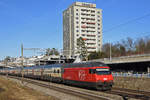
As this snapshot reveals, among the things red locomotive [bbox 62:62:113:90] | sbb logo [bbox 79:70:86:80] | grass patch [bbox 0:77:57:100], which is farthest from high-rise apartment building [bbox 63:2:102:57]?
grass patch [bbox 0:77:57:100]

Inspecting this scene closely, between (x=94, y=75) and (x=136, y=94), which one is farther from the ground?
(x=94, y=75)

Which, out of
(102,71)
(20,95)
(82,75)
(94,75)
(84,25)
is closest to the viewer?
(20,95)

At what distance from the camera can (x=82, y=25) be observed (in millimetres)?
127000

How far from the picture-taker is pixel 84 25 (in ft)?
416

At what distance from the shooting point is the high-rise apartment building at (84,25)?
413 feet

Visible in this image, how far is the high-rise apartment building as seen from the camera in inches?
4958

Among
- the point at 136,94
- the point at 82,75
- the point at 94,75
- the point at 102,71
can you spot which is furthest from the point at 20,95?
the point at 136,94

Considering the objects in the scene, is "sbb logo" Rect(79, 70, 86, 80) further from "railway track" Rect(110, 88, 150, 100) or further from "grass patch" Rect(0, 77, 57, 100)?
"grass patch" Rect(0, 77, 57, 100)

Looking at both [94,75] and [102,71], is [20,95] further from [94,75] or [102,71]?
[102,71]

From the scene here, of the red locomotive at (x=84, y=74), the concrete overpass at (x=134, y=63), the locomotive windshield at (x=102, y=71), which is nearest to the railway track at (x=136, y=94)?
the red locomotive at (x=84, y=74)

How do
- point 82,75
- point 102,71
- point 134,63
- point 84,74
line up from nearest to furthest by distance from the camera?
point 102,71, point 84,74, point 82,75, point 134,63

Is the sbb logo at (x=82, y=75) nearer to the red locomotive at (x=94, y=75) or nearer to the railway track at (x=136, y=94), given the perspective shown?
the red locomotive at (x=94, y=75)

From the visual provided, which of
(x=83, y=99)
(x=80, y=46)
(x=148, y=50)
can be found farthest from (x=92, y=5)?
(x=83, y=99)

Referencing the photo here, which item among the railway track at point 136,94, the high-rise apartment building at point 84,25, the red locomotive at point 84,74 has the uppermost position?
the high-rise apartment building at point 84,25
